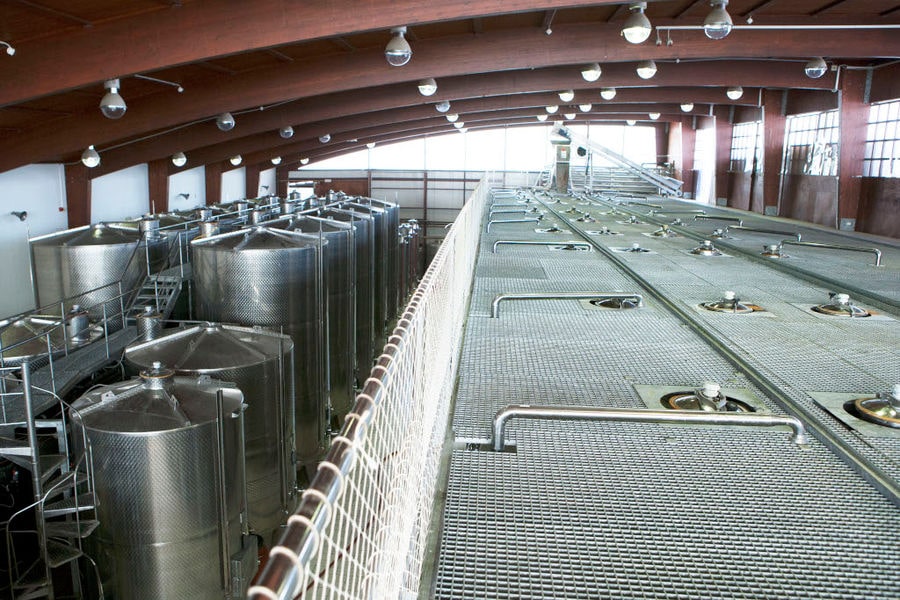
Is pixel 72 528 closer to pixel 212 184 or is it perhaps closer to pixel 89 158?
pixel 89 158

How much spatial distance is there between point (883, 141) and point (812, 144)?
3.98 m

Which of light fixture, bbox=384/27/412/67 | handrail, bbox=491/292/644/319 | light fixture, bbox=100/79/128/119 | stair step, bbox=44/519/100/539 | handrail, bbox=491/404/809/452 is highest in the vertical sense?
light fixture, bbox=384/27/412/67

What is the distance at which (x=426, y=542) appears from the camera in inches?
97.3

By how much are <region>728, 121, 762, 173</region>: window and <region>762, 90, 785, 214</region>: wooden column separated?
43.8 inches

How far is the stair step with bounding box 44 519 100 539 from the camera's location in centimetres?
673

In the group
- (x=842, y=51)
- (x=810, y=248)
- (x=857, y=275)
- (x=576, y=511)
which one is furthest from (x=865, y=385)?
(x=842, y=51)

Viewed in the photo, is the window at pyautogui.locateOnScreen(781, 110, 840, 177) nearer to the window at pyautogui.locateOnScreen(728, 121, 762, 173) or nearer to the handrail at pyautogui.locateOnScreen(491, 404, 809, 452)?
the window at pyautogui.locateOnScreen(728, 121, 762, 173)

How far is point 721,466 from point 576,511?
2.68 ft

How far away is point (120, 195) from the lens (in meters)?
22.8

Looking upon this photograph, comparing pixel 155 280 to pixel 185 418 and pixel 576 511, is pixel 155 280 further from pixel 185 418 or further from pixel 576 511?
pixel 576 511

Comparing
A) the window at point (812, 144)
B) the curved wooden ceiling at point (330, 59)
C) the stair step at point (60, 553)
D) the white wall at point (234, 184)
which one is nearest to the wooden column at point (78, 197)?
the curved wooden ceiling at point (330, 59)

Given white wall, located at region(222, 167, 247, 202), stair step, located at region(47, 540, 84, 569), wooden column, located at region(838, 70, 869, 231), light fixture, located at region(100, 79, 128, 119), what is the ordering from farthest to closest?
white wall, located at region(222, 167, 247, 202)
wooden column, located at region(838, 70, 869, 231)
light fixture, located at region(100, 79, 128, 119)
stair step, located at region(47, 540, 84, 569)

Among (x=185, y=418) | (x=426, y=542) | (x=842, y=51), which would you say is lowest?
(x=185, y=418)

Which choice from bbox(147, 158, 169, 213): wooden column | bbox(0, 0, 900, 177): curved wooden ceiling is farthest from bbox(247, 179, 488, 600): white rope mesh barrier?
bbox(147, 158, 169, 213): wooden column
